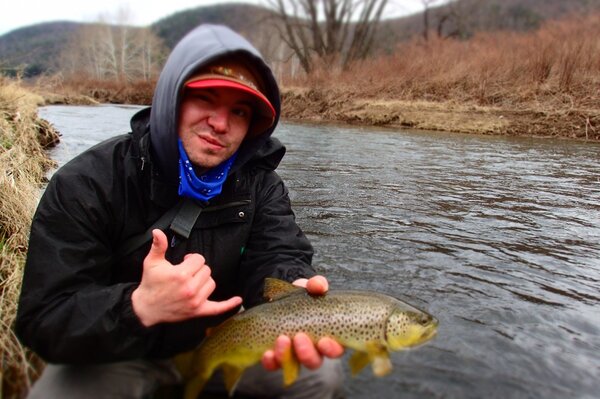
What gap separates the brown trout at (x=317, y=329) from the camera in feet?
6.22

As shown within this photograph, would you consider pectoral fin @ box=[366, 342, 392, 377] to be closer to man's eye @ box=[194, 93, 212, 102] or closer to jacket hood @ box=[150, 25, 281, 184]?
jacket hood @ box=[150, 25, 281, 184]

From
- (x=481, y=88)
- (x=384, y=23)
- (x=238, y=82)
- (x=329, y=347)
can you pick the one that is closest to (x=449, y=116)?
(x=481, y=88)

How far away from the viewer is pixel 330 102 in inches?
832

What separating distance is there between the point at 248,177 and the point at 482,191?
194 inches

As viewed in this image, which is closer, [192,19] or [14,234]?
[14,234]

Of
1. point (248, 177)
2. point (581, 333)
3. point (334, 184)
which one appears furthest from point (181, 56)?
point (334, 184)

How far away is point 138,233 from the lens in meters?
2.20

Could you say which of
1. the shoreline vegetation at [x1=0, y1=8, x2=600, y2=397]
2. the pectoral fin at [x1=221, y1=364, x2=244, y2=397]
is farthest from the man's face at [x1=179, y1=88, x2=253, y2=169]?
the shoreline vegetation at [x1=0, y1=8, x2=600, y2=397]

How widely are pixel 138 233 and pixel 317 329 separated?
0.92 metres

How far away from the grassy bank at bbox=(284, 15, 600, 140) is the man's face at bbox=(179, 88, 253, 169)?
13720 millimetres

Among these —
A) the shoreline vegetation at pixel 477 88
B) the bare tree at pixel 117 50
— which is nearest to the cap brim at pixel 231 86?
the shoreline vegetation at pixel 477 88

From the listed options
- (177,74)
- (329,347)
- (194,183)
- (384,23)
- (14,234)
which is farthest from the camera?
(384,23)

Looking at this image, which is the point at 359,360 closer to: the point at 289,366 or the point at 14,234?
the point at 289,366

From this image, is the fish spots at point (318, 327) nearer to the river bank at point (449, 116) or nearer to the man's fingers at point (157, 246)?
the man's fingers at point (157, 246)
